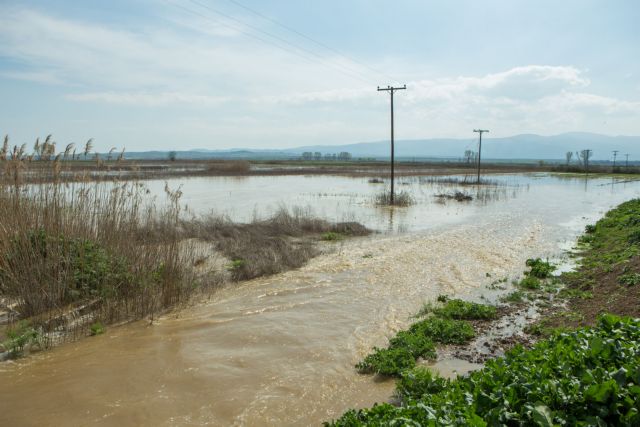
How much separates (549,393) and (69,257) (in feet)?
24.9

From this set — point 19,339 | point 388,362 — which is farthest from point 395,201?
point 19,339

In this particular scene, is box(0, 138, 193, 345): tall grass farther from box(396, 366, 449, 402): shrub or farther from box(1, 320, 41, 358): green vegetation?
box(396, 366, 449, 402): shrub

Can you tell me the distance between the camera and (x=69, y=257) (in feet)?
25.0

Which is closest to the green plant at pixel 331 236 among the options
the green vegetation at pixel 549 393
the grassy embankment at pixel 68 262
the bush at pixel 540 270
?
the bush at pixel 540 270

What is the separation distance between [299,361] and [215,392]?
143 centimetres

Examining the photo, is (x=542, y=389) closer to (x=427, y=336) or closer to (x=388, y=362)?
(x=388, y=362)

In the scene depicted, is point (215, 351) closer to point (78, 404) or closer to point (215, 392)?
point (215, 392)

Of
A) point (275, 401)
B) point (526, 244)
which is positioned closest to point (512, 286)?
point (526, 244)

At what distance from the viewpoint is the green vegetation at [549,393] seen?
3.29 m

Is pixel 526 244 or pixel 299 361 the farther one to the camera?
pixel 526 244

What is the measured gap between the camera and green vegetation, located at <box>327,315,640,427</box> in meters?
3.29

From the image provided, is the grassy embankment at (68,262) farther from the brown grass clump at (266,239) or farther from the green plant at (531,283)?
the green plant at (531,283)

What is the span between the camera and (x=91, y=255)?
318 inches

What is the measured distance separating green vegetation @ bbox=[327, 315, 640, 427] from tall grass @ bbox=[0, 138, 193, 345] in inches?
218
